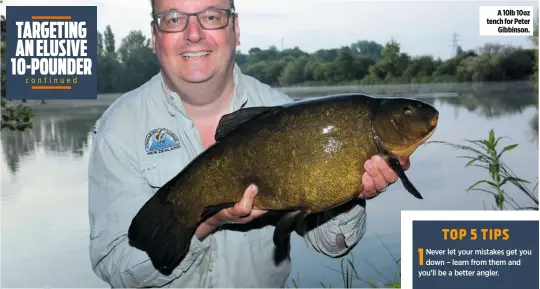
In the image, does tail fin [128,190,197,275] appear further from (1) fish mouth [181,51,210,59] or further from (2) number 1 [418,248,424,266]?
(2) number 1 [418,248,424,266]

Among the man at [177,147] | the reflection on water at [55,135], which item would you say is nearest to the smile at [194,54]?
the man at [177,147]

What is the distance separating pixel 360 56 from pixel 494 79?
1.05m

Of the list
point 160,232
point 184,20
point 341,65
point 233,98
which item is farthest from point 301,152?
point 341,65

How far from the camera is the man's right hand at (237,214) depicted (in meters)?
1.90

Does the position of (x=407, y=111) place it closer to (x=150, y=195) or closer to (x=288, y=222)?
(x=288, y=222)

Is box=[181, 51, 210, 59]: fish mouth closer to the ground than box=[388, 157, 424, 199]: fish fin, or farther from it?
farther from it

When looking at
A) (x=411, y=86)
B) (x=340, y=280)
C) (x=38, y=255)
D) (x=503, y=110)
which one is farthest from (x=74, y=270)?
(x=503, y=110)

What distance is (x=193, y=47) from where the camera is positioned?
2.36 metres

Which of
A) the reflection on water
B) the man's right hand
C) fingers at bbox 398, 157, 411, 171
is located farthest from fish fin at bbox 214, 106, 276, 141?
the reflection on water

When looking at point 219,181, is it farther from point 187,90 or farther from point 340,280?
point 340,280

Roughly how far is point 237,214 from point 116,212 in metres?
0.59

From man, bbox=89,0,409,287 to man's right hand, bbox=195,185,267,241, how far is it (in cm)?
11

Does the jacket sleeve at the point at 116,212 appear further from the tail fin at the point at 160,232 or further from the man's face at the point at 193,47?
the man's face at the point at 193,47

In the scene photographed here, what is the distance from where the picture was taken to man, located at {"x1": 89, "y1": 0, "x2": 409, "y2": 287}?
7.68 feet
